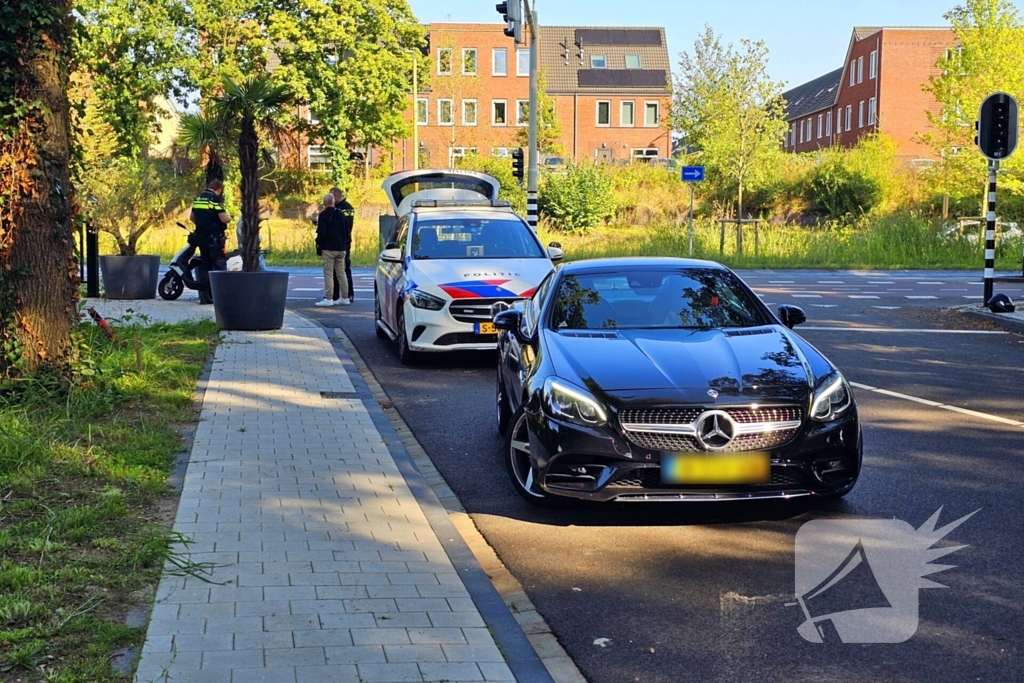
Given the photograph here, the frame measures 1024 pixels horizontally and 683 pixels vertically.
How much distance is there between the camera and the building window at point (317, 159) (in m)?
52.6

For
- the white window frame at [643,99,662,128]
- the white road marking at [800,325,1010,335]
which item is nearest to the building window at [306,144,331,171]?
the white window frame at [643,99,662,128]

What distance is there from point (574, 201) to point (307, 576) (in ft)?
127

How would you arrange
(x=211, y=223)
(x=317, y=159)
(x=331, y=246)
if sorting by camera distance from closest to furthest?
1. (x=211, y=223)
2. (x=331, y=246)
3. (x=317, y=159)

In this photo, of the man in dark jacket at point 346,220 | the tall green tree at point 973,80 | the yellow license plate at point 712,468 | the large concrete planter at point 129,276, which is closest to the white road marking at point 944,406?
the yellow license plate at point 712,468

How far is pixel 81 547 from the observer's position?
541cm

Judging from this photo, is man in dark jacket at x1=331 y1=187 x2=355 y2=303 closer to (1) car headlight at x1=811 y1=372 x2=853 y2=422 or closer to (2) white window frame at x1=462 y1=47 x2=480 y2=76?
(1) car headlight at x1=811 y1=372 x2=853 y2=422

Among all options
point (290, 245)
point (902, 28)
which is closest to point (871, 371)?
point (290, 245)

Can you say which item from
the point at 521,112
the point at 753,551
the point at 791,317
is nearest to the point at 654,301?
the point at 791,317

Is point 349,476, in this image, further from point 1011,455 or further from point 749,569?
point 1011,455

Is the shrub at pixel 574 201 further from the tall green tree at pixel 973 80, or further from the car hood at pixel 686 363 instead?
the car hood at pixel 686 363

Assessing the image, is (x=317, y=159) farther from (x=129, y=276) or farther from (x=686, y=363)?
(x=686, y=363)

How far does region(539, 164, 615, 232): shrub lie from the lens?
4334 centimetres

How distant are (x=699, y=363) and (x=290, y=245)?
35.5 m

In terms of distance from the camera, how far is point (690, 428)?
593 cm
